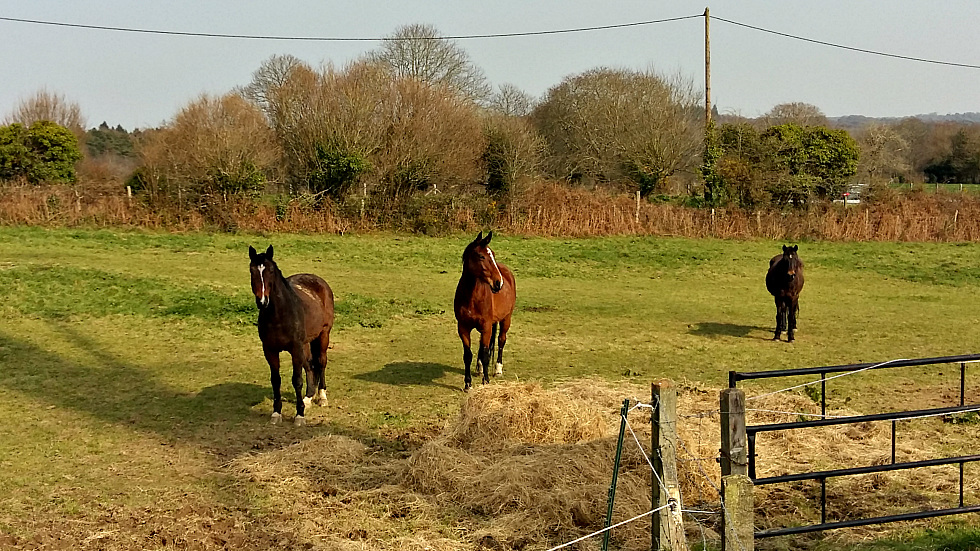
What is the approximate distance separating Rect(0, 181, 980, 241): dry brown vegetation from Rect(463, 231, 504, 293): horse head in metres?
15.5

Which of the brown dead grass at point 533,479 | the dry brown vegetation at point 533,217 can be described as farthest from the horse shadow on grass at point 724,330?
the dry brown vegetation at point 533,217

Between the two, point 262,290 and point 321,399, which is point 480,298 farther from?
point 262,290

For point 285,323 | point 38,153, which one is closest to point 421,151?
point 38,153

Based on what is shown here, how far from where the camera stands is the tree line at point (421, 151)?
24.6 meters

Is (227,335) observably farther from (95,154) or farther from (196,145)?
(95,154)

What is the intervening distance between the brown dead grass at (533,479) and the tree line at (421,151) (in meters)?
19.1

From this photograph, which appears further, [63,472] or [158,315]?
[158,315]

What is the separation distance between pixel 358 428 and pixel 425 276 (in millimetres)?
10953

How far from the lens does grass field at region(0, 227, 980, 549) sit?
5.82 m

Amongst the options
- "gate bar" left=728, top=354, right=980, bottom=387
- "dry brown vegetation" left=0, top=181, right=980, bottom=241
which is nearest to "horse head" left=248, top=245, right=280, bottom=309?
"gate bar" left=728, top=354, right=980, bottom=387

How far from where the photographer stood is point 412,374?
9.84 m

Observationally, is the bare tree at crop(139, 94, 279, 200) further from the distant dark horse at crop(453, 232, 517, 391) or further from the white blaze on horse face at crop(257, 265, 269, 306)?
the white blaze on horse face at crop(257, 265, 269, 306)

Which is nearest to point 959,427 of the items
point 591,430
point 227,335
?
point 591,430

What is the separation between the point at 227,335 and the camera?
39.7 feet
